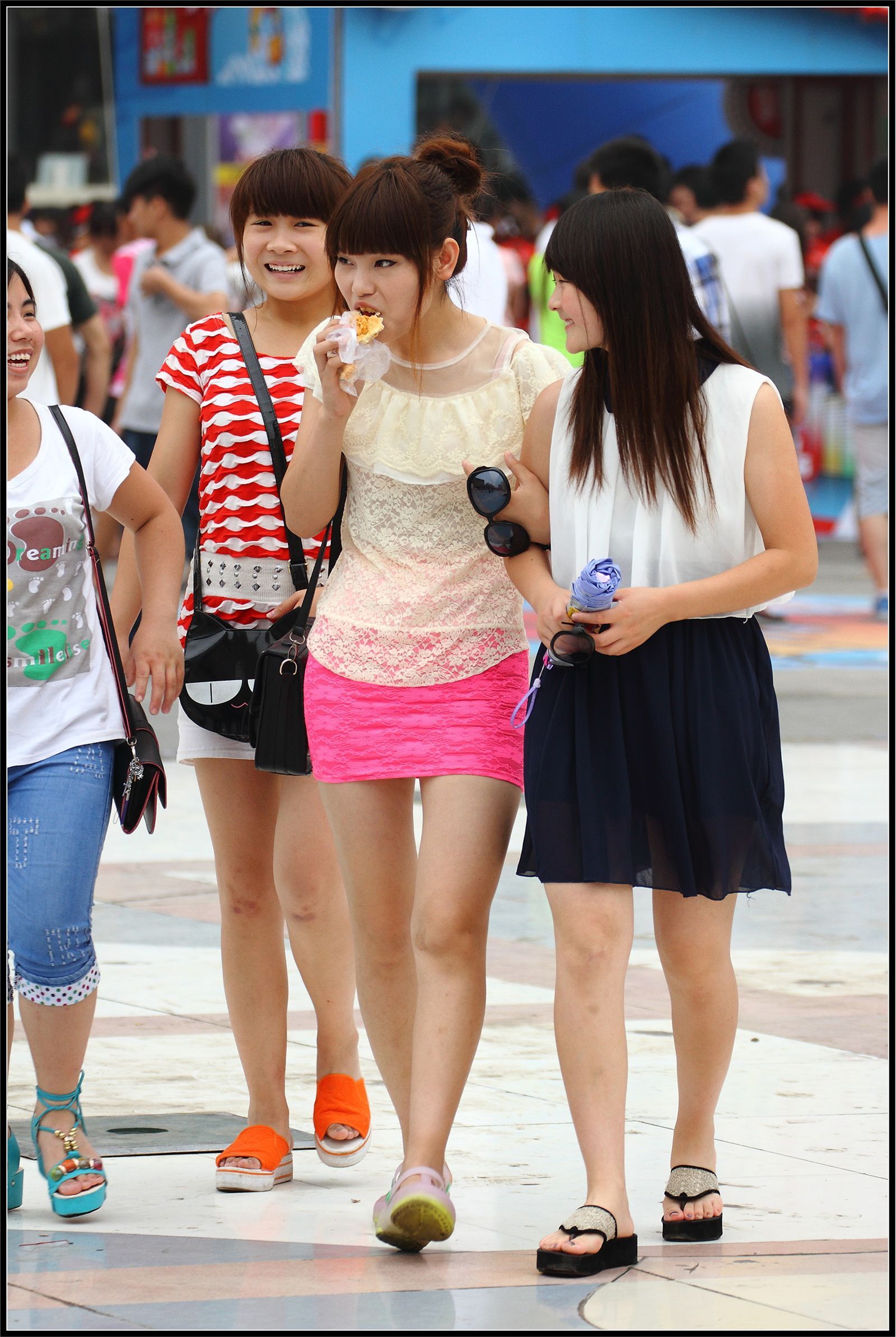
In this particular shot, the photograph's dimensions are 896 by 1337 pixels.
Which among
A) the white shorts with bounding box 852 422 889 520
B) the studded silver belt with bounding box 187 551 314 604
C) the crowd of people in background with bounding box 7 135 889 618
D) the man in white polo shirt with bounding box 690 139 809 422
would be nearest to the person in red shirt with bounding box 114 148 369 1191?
the studded silver belt with bounding box 187 551 314 604

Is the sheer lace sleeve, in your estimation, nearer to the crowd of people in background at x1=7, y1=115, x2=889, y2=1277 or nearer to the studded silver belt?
the crowd of people in background at x1=7, y1=115, x2=889, y2=1277

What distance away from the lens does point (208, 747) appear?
172 inches

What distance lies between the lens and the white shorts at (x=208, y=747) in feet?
14.3

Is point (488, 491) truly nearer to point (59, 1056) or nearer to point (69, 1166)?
point (59, 1056)

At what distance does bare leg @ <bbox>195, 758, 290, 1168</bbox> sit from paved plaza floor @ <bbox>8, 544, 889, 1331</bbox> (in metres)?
0.28

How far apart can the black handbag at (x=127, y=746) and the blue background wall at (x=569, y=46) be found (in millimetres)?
12126

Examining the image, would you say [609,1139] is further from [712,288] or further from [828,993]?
[712,288]

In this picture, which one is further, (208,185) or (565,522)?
(208,185)

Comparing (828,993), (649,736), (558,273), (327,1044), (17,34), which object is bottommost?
(828,993)

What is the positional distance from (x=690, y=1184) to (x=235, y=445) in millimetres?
1686

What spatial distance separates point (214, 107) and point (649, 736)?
14617mm

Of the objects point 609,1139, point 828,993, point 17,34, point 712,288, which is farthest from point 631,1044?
point 17,34

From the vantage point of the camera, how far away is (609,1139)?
12.1ft

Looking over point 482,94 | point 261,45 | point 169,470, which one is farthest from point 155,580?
point 482,94
